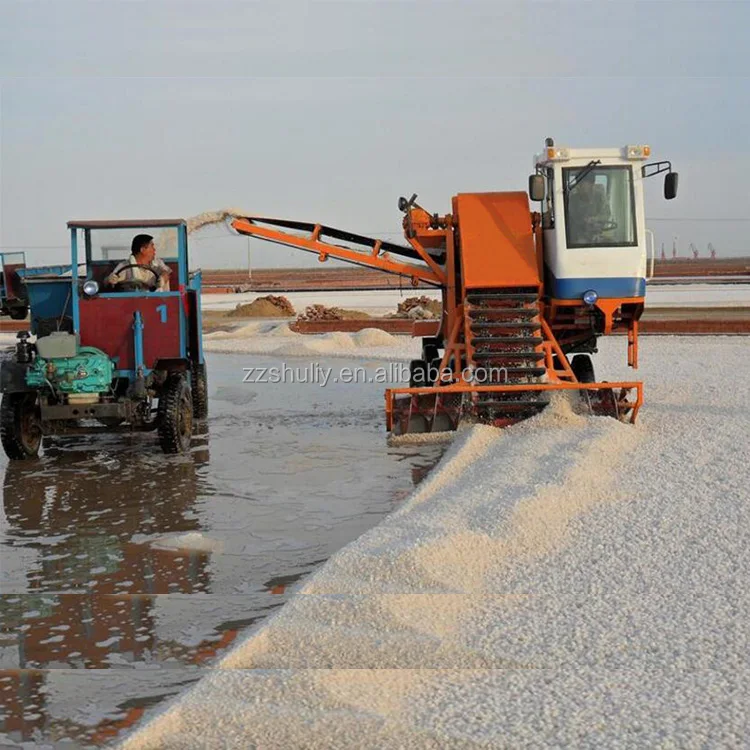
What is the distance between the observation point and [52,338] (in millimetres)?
9617

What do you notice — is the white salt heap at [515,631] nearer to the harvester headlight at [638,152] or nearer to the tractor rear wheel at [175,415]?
the tractor rear wheel at [175,415]

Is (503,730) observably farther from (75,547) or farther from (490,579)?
(75,547)

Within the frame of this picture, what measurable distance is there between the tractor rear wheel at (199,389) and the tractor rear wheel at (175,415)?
1.46 metres

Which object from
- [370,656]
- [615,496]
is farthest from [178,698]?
[615,496]

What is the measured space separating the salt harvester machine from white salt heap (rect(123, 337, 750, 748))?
2.62m

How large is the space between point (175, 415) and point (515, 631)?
18.9 feet

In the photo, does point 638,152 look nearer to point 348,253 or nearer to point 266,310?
point 348,253

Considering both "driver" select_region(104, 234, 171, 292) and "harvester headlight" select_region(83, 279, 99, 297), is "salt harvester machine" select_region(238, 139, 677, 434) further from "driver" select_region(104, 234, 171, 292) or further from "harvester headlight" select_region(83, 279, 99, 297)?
"harvester headlight" select_region(83, 279, 99, 297)

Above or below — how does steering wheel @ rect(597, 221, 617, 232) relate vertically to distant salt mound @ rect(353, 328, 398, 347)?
above

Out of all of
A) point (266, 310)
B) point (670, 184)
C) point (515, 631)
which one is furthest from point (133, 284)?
point (266, 310)

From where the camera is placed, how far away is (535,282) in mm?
11602

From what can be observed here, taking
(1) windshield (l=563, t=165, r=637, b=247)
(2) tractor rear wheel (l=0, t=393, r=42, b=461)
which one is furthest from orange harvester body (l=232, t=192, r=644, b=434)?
(2) tractor rear wheel (l=0, t=393, r=42, b=461)

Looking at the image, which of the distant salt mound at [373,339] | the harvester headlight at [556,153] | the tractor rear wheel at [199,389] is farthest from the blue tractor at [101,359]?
the distant salt mound at [373,339]

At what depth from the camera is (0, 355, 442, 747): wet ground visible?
15.4ft
